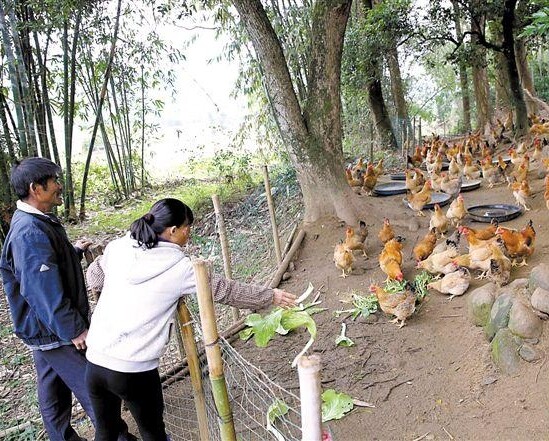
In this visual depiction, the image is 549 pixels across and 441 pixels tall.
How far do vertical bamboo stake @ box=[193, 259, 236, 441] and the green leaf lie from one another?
1322 mm

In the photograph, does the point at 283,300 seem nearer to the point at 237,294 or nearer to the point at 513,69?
the point at 237,294

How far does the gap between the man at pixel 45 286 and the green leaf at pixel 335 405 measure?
1232 millimetres

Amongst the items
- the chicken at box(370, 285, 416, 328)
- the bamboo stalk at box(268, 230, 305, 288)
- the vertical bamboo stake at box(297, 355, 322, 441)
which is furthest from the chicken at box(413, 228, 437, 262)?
the vertical bamboo stake at box(297, 355, 322, 441)

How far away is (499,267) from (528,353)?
1006mm

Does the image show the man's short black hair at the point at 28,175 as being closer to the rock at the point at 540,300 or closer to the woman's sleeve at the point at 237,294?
the woman's sleeve at the point at 237,294

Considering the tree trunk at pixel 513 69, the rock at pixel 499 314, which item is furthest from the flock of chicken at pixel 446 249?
the tree trunk at pixel 513 69

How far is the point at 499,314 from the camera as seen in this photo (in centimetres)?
330

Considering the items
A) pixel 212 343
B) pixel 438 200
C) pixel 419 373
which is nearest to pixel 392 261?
Answer: pixel 419 373

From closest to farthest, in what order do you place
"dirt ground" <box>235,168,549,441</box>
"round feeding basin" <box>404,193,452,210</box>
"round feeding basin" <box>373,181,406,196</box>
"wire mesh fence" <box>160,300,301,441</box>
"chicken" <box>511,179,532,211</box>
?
"dirt ground" <box>235,168,549,441</box> < "wire mesh fence" <box>160,300,301,441</box> < "chicken" <box>511,179,532,211</box> < "round feeding basin" <box>404,193,452,210</box> < "round feeding basin" <box>373,181,406,196</box>

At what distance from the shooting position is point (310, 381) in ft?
3.84

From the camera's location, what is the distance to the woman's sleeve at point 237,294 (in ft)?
6.71

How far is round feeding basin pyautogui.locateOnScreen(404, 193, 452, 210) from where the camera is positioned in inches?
255

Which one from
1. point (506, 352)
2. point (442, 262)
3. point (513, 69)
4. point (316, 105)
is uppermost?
point (513, 69)

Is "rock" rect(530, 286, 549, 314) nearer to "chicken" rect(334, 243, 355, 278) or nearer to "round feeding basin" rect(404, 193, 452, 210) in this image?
"chicken" rect(334, 243, 355, 278)
